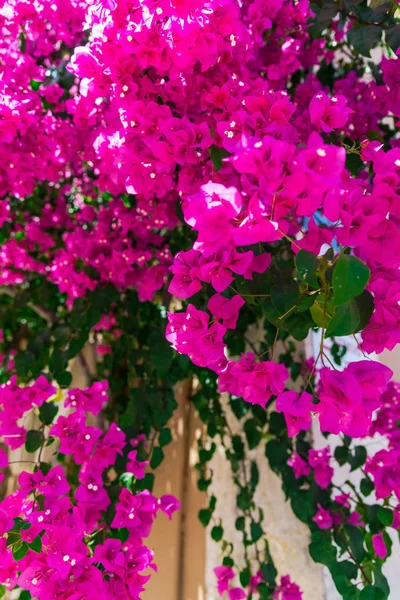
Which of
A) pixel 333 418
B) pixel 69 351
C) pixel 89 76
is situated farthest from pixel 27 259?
pixel 333 418

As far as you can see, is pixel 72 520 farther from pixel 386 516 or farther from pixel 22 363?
pixel 386 516

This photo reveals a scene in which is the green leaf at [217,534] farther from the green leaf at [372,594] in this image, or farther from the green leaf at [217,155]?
the green leaf at [217,155]

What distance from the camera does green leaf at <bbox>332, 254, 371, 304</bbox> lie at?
0.47 m

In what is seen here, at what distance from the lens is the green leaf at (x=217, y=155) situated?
74 centimetres

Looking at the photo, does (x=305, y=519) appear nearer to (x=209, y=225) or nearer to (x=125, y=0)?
(x=209, y=225)

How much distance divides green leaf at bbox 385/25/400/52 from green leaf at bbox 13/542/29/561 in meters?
1.10

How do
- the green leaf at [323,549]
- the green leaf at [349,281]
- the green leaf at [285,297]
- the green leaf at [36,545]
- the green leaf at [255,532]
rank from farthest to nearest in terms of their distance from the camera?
the green leaf at [255,532], the green leaf at [323,549], the green leaf at [36,545], the green leaf at [285,297], the green leaf at [349,281]

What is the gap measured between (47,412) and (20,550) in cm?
31

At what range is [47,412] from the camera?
111 centimetres

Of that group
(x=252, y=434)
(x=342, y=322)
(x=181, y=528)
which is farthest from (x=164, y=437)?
(x=342, y=322)

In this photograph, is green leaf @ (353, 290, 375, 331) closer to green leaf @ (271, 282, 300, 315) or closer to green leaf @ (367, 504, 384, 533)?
green leaf @ (271, 282, 300, 315)

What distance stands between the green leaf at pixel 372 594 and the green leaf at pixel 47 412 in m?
0.72

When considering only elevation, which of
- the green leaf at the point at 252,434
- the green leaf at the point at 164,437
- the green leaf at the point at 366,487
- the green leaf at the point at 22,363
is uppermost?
the green leaf at the point at 22,363

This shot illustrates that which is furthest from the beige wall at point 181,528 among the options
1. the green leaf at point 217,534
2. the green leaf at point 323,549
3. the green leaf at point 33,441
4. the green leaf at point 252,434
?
the green leaf at point 33,441
